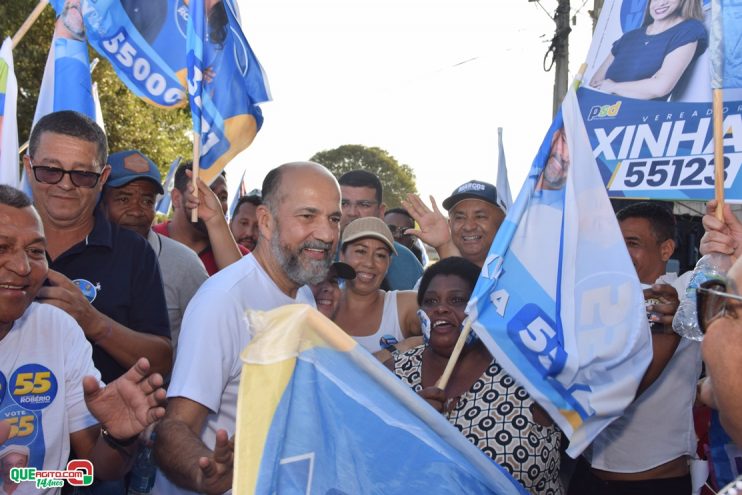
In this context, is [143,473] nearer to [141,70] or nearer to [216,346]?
[216,346]

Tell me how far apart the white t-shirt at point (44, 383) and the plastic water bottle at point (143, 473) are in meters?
0.65

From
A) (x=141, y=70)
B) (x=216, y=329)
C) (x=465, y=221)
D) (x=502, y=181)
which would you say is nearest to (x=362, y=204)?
(x=465, y=221)

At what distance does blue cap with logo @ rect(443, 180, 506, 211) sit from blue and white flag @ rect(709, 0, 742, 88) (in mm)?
1962

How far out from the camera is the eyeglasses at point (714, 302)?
2.06 metres

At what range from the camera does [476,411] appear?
3.40m

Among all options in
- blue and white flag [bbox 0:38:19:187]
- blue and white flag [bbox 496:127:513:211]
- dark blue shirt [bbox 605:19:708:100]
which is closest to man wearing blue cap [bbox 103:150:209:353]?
blue and white flag [bbox 0:38:19:187]

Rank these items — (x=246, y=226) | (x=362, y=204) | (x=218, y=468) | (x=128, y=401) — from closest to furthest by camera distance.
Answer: (x=218, y=468) < (x=128, y=401) < (x=362, y=204) < (x=246, y=226)

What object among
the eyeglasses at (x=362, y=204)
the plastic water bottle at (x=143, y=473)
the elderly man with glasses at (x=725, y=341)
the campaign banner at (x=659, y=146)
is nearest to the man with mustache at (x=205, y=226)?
the eyeglasses at (x=362, y=204)

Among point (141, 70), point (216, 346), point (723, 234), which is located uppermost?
point (141, 70)

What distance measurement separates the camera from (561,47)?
14031 millimetres

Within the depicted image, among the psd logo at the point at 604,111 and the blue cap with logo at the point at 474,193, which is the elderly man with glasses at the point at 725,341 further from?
the blue cap with logo at the point at 474,193

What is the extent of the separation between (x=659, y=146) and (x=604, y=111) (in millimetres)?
374

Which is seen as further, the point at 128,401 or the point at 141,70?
the point at 141,70

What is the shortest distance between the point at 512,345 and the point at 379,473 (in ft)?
3.52
